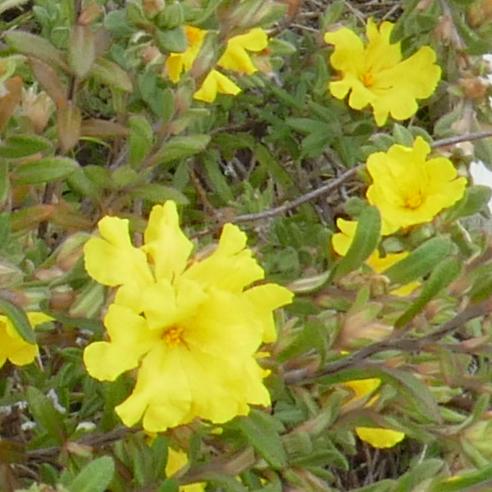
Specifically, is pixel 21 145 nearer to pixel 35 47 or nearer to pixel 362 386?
pixel 35 47

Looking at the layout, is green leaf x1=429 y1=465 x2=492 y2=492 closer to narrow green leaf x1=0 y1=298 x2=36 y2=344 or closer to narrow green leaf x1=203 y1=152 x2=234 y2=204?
narrow green leaf x1=0 y1=298 x2=36 y2=344

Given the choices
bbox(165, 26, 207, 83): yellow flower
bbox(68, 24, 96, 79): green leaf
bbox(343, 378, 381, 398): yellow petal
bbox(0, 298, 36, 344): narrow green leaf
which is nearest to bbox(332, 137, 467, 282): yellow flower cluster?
bbox(343, 378, 381, 398): yellow petal

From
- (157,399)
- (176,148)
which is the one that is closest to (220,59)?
(176,148)

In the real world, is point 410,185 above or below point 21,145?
below

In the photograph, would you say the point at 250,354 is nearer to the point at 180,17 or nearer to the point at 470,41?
the point at 180,17

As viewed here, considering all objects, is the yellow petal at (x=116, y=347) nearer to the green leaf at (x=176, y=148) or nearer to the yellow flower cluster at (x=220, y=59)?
the green leaf at (x=176, y=148)

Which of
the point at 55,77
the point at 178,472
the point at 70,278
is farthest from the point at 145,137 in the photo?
the point at 178,472
